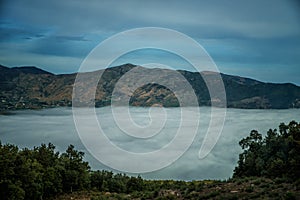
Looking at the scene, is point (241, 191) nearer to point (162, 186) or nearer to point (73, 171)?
point (162, 186)

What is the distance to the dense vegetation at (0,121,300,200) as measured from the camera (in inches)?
774

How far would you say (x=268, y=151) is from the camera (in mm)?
35531

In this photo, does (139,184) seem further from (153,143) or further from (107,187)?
(153,143)

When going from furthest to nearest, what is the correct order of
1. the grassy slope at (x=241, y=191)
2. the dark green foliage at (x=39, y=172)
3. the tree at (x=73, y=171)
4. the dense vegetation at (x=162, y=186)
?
1. the tree at (x=73, y=171)
2. the dark green foliage at (x=39, y=172)
3. the dense vegetation at (x=162, y=186)
4. the grassy slope at (x=241, y=191)

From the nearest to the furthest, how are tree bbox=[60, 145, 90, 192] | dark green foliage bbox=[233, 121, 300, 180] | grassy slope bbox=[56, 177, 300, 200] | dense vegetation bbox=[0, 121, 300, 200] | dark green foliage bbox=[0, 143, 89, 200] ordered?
grassy slope bbox=[56, 177, 300, 200] → dense vegetation bbox=[0, 121, 300, 200] → dark green foliage bbox=[233, 121, 300, 180] → dark green foliage bbox=[0, 143, 89, 200] → tree bbox=[60, 145, 90, 192]

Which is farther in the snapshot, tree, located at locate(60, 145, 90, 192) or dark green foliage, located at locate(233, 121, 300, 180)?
tree, located at locate(60, 145, 90, 192)

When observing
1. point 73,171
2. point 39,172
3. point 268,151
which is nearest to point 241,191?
point 268,151

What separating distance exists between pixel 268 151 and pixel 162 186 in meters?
12.3

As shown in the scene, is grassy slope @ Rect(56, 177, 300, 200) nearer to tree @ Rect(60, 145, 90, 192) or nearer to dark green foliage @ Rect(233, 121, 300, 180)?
dark green foliage @ Rect(233, 121, 300, 180)

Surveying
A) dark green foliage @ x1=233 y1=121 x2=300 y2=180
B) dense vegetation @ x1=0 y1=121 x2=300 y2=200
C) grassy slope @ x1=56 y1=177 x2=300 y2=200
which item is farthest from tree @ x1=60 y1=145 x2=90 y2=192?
grassy slope @ x1=56 y1=177 x2=300 y2=200

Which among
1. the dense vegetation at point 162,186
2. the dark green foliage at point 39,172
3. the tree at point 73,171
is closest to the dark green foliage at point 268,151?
the dense vegetation at point 162,186

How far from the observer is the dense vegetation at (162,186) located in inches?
774

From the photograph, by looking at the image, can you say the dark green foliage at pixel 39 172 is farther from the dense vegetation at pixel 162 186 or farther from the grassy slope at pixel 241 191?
the grassy slope at pixel 241 191

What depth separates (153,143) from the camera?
196125mm
